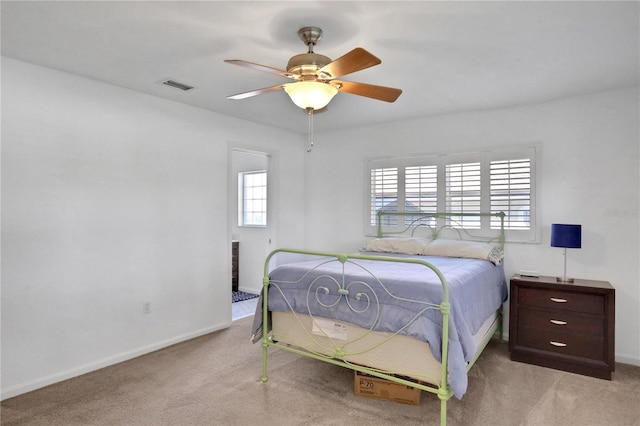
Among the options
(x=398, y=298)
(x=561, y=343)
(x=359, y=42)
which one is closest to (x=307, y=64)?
(x=359, y=42)

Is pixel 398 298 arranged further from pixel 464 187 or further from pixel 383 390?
pixel 464 187

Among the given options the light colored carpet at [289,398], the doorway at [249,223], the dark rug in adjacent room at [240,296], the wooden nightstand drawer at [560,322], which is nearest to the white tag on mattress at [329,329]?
the light colored carpet at [289,398]

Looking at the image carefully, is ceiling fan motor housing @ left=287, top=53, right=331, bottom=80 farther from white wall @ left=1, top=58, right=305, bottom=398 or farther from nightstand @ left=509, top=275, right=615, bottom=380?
nightstand @ left=509, top=275, right=615, bottom=380

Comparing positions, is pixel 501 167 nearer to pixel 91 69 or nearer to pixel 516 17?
pixel 516 17

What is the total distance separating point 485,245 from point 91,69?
12.6 ft

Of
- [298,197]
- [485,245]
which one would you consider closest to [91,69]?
[298,197]

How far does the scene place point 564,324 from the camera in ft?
10.6

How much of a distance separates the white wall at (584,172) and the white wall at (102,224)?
2.74 m

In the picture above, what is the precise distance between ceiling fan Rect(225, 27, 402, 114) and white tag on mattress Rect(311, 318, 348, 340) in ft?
4.72

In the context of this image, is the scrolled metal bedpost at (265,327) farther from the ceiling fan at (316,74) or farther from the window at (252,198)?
the window at (252,198)

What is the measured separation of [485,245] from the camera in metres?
3.79

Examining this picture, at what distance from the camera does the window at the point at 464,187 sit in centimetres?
391

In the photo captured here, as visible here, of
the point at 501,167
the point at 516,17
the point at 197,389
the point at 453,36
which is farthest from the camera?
the point at 501,167

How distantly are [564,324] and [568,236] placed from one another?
2.48 feet
